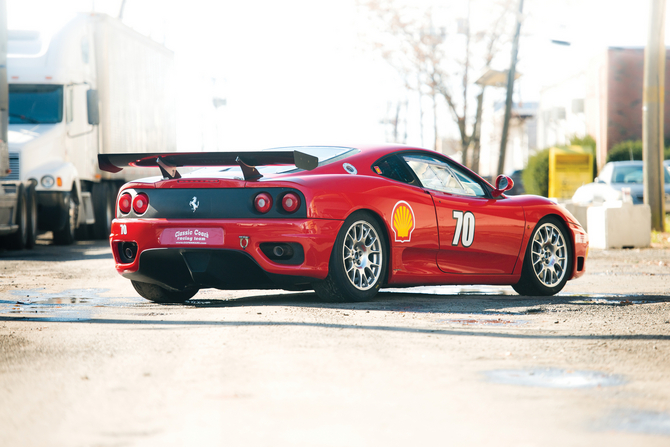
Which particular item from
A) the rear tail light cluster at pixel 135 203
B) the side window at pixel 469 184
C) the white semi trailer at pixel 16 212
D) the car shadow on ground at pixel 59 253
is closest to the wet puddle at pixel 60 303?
the rear tail light cluster at pixel 135 203

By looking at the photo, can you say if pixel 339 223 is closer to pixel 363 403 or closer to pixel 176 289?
pixel 176 289

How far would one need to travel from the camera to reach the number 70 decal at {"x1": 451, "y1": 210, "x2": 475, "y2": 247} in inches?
302

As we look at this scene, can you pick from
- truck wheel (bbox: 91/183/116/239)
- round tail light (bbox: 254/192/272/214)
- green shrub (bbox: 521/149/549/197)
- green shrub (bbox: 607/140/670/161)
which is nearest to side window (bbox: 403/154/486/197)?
round tail light (bbox: 254/192/272/214)

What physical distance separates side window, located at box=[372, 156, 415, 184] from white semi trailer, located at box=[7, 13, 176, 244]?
10.9m

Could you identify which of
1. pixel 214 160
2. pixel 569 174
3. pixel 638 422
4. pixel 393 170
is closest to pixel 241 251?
pixel 214 160

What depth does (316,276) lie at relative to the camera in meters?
6.72

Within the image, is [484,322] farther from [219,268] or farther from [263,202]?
[219,268]

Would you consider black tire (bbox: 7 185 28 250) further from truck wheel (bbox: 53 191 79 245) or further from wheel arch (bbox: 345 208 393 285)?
wheel arch (bbox: 345 208 393 285)

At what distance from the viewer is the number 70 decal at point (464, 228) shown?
766cm

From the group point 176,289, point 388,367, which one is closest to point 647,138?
point 176,289

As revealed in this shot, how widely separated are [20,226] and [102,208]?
4064mm

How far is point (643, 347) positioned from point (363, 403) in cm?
202

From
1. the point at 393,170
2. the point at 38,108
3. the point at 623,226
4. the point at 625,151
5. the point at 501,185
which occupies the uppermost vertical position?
the point at 38,108

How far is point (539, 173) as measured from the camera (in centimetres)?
3988
